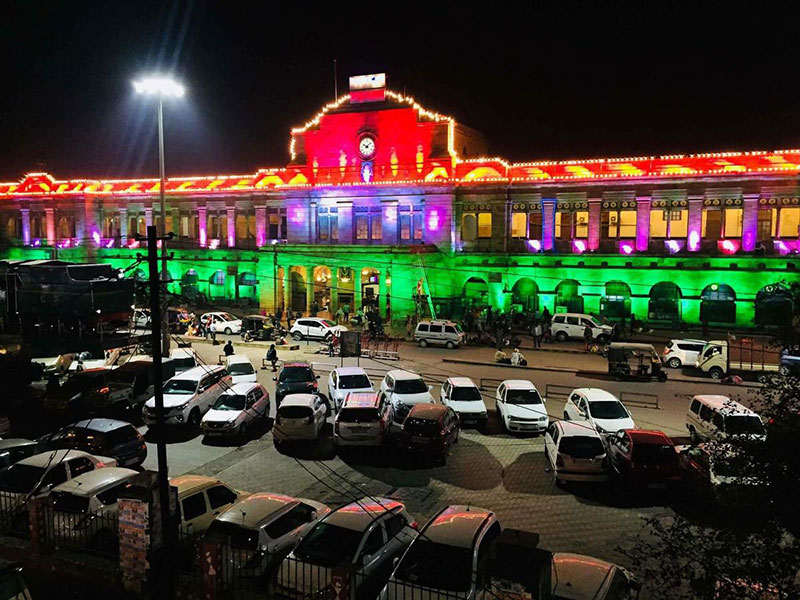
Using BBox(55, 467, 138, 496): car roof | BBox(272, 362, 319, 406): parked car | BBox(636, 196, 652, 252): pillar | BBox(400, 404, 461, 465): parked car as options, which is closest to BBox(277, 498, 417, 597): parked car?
BBox(55, 467, 138, 496): car roof

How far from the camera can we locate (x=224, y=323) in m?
40.6

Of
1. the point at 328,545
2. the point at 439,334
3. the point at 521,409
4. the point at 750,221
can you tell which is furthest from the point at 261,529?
the point at 750,221

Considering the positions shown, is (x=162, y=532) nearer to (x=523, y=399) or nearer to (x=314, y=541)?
(x=314, y=541)

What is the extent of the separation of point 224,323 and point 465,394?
23.5m

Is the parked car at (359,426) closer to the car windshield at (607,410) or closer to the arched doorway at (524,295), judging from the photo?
the car windshield at (607,410)

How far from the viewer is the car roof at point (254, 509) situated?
436 inches

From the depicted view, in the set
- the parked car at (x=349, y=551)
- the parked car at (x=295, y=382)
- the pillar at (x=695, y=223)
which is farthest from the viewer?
the pillar at (x=695, y=223)

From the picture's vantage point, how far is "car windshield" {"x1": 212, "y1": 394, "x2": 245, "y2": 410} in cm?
2048

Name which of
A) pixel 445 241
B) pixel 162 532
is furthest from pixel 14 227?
pixel 162 532

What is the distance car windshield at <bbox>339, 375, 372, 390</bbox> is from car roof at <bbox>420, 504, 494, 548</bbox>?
11496 mm

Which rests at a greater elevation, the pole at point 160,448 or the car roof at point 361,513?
the pole at point 160,448

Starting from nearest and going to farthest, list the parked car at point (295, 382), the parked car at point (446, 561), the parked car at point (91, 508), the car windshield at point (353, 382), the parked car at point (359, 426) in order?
1. the parked car at point (446, 561)
2. the parked car at point (91, 508)
3. the parked car at point (359, 426)
4. the car windshield at point (353, 382)
5. the parked car at point (295, 382)

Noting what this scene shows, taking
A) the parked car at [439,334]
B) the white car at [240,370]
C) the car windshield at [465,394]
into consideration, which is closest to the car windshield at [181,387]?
the white car at [240,370]

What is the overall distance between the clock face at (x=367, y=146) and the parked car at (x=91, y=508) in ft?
115
